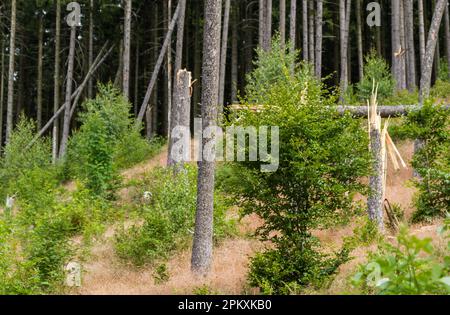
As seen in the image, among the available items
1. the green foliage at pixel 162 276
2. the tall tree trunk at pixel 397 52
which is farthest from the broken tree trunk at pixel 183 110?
the tall tree trunk at pixel 397 52

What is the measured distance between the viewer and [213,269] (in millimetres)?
9742

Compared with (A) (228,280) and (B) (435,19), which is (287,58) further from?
(A) (228,280)

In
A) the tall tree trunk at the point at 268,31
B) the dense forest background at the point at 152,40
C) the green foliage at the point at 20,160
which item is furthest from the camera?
the dense forest background at the point at 152,40

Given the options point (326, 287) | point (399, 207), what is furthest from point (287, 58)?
point (326, 287)

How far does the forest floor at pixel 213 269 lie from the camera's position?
870cm

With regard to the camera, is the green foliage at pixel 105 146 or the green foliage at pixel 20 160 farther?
the green foliage at pixel 20 160

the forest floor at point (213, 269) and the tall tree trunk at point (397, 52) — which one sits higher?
the tall tree trunk at point (397, 52)

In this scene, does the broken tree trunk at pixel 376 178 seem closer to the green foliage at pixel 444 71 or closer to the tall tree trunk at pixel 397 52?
the tall tree trunk at pixel 397 52

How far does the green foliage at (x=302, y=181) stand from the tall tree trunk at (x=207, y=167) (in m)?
0.96

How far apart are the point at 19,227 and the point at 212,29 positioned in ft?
19.4

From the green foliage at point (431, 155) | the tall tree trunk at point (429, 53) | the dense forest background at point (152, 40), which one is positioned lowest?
the green foliage at point (431, 155)

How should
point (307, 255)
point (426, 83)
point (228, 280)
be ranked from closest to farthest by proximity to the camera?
1. point (307, 255)
2. point (228, 280)
3. point (426, 83)

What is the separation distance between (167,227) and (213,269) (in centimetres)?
178

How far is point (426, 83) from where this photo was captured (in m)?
15.3
